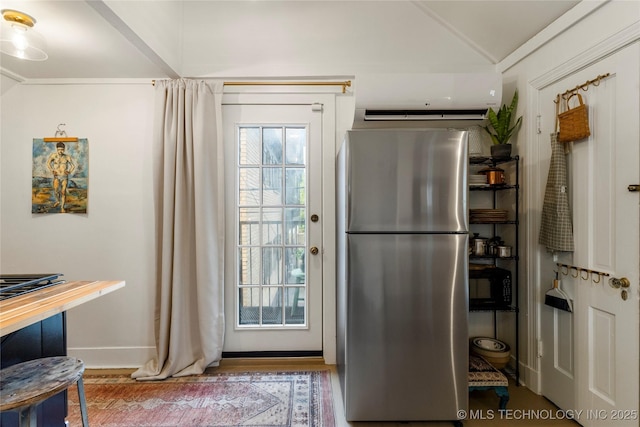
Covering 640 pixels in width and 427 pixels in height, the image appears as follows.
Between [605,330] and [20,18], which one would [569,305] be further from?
[20,18]

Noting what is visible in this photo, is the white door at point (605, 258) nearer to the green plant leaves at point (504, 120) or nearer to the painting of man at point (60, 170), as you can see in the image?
the green plant leaves at point (504, 120)

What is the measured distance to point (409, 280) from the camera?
160 centimetres

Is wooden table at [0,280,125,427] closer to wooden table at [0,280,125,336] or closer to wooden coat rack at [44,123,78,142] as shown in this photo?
wooden table at [0,280,125,336]

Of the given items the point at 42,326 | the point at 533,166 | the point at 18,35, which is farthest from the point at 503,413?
the point at 18,35

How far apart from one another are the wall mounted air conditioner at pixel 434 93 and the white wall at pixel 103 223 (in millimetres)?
1743

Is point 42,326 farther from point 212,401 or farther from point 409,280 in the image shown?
point 409,280

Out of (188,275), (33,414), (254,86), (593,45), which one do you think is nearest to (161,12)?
(254,86)

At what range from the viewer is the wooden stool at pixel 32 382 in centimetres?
90

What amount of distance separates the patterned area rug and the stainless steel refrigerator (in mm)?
392

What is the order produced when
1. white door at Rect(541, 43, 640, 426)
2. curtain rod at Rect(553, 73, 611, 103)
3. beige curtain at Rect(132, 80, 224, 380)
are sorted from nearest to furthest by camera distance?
white door at Rect(541, 43, 640, 426)
curtain rod at Rect(553, 73, 611, 103)
beige curtain at Rect(132, 80, 224, 380)

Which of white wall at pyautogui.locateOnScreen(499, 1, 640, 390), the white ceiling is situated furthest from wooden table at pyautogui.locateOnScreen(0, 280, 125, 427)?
white wall at pyautogui.locateOnScreen(499, 1, 640, 390)

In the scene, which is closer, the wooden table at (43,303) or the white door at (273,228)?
the wooden table at (43,303)

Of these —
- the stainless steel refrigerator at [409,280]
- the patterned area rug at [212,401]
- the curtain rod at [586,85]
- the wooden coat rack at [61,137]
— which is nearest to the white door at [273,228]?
the patterned area rug at [212,401]

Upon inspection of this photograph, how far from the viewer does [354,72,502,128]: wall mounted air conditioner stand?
78.4 inches
